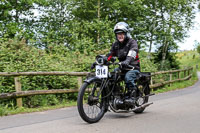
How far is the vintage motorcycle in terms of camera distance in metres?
5.29

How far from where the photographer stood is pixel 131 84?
6.02m

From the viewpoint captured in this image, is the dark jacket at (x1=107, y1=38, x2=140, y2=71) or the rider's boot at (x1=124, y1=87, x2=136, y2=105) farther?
the dark jacket at (x1=107, y1=38, x2=140, y2=71)

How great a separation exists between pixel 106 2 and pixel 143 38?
4.84 metres

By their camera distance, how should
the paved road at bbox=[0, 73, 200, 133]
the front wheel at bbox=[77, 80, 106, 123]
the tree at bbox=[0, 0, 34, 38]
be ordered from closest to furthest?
the paved road at bbox=[0, 73, 200, 133] → the front wheel at bbox=[77, 80, 106, 123] → the tree at bbox=[0, 0, 34, 38]

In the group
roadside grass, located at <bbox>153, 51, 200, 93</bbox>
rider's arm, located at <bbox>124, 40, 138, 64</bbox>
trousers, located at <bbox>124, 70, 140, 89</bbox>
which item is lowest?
roadside grass, located at <bbox>153, 51, 200, 93</bbox>

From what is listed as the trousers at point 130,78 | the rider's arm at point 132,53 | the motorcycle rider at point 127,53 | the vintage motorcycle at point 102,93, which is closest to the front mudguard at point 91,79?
the vintage motorcycle at point 102,93

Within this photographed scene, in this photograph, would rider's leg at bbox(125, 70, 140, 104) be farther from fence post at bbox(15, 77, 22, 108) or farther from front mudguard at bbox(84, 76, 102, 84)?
fence post at bbox(15, 77, 22, 108)

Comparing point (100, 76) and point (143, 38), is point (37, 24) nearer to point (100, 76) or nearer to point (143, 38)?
point (143, 38)

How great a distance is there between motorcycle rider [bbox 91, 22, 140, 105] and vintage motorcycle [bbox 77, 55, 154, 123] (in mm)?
133

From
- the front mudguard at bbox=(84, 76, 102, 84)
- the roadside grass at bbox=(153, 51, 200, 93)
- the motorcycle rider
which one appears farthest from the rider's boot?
the roadside grass at bbox=(153, 51, 200, 93)

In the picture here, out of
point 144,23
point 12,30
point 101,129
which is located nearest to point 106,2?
point 144,23

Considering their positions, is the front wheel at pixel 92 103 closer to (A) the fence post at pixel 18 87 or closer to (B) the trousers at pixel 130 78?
(B) the trousers at pixel 130 78

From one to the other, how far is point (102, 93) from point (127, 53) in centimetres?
115

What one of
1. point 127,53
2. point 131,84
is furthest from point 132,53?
point 131,84
